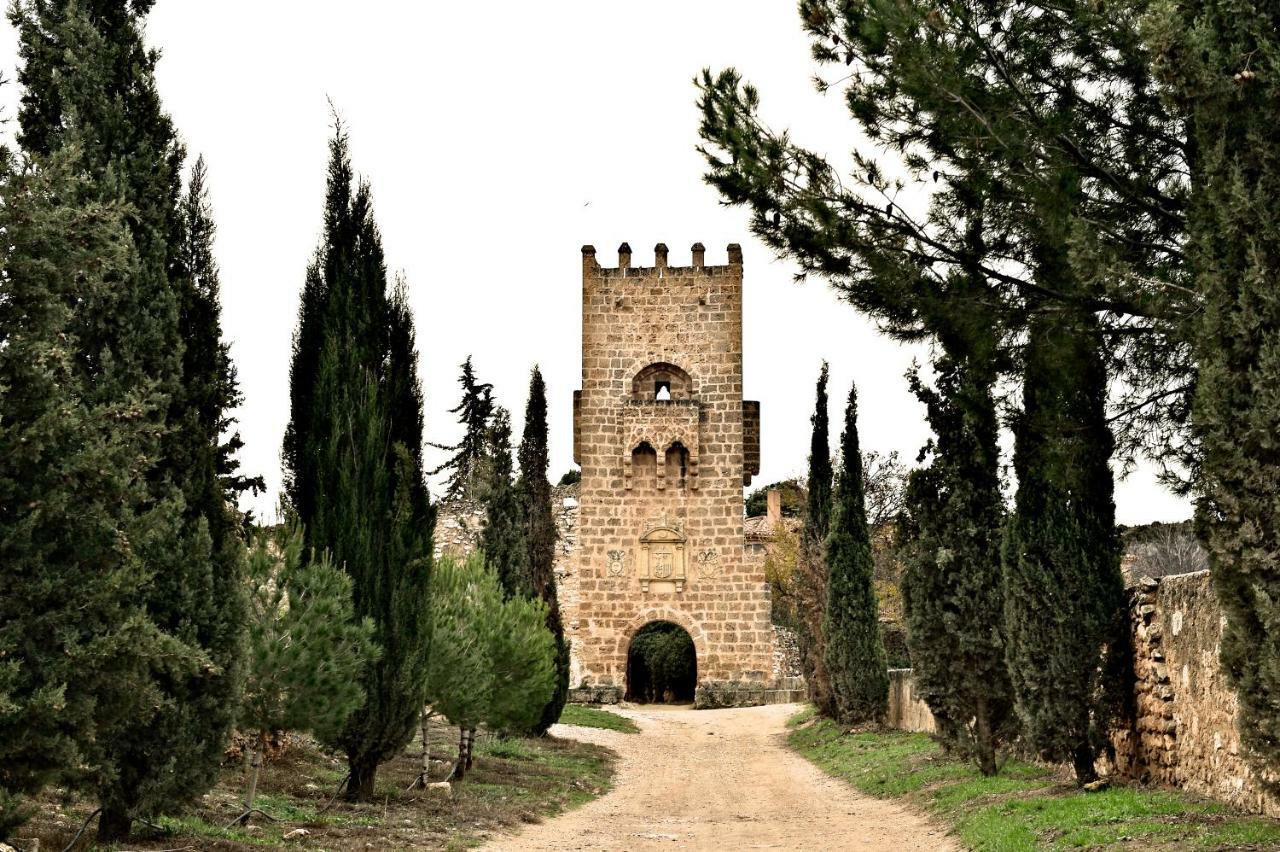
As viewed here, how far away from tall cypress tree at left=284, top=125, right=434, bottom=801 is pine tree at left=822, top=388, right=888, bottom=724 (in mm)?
10675

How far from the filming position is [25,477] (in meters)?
5.25

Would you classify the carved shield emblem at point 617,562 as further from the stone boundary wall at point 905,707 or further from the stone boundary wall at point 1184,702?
the stone boundary wall at point 1184,702

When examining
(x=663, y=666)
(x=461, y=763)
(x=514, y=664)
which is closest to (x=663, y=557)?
(x=663, y=666)

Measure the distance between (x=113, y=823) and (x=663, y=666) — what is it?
24.8 metres

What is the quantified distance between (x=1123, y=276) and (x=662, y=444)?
Result: 21.3 m

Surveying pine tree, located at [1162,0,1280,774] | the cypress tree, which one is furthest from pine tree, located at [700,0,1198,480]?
the cypress tree

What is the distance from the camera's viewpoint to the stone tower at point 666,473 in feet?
91.4

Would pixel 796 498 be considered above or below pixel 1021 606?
above

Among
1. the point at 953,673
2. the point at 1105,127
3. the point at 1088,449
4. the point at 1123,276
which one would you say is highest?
the point at 1105,127

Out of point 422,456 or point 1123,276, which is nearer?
point 1123,276

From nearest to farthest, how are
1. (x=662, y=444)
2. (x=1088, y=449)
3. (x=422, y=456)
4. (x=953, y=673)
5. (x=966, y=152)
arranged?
(x=966, y=152)
(x=1088, y=449)
(x=422, y=456)
(x=953, y=673)
(x=662, y=444)

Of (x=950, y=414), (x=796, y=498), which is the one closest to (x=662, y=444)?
(x=796, y=498)

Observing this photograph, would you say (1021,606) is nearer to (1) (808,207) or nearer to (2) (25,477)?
(1) (808,207)

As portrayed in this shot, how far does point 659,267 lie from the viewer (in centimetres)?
2859
